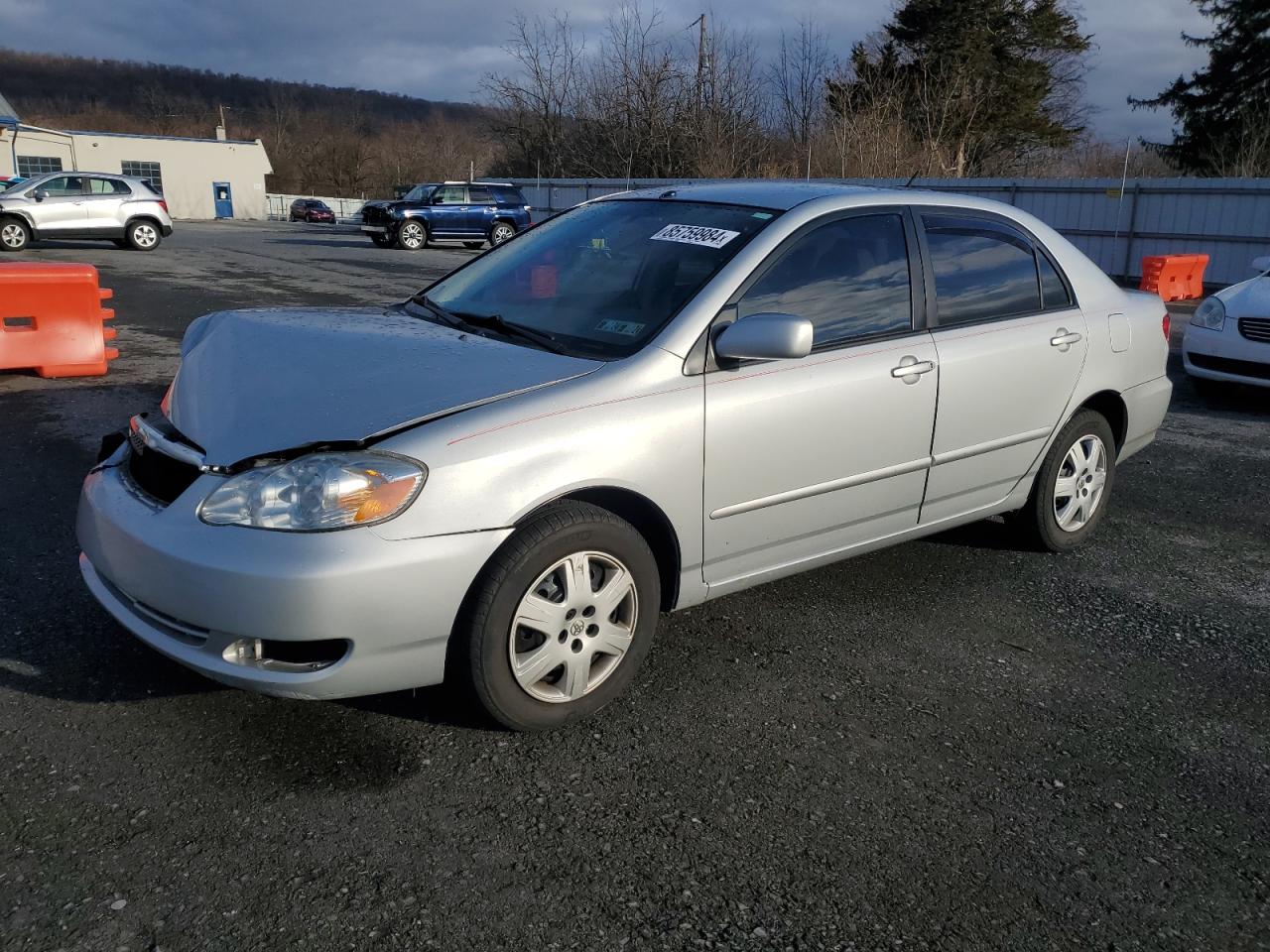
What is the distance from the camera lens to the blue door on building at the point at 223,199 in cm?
5972

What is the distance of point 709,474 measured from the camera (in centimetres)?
327

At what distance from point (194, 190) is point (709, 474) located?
63.6 m

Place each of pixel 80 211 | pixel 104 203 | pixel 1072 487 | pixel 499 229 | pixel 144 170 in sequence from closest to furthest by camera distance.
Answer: pixel 1072 487, pixel 80 211, pixel 104 203, pixel 499 229, pixel 144 170

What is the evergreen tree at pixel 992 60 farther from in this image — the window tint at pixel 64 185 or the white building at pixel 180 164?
the white building at pixel 180 164

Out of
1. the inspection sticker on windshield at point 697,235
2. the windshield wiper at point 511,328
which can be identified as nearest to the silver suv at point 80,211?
the windshield wiper at point 511,328

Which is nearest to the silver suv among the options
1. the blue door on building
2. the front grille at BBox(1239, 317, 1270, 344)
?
the front grille at BBox(1239, 317, 1270, 344)

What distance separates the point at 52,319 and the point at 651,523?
688cm

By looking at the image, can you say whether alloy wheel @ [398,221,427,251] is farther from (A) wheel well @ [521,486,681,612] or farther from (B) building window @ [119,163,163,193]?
(B) building window @ [119,163,163,193]

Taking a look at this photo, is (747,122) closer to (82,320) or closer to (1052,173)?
(1052,173)

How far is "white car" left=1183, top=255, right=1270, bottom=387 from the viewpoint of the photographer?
8.11 m

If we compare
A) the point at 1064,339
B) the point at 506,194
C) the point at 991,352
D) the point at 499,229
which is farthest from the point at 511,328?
the point at 506,194

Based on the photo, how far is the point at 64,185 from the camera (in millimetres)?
23281

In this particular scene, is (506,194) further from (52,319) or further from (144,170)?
(144,170)

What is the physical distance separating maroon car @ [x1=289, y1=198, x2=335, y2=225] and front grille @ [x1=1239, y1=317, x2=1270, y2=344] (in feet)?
168
